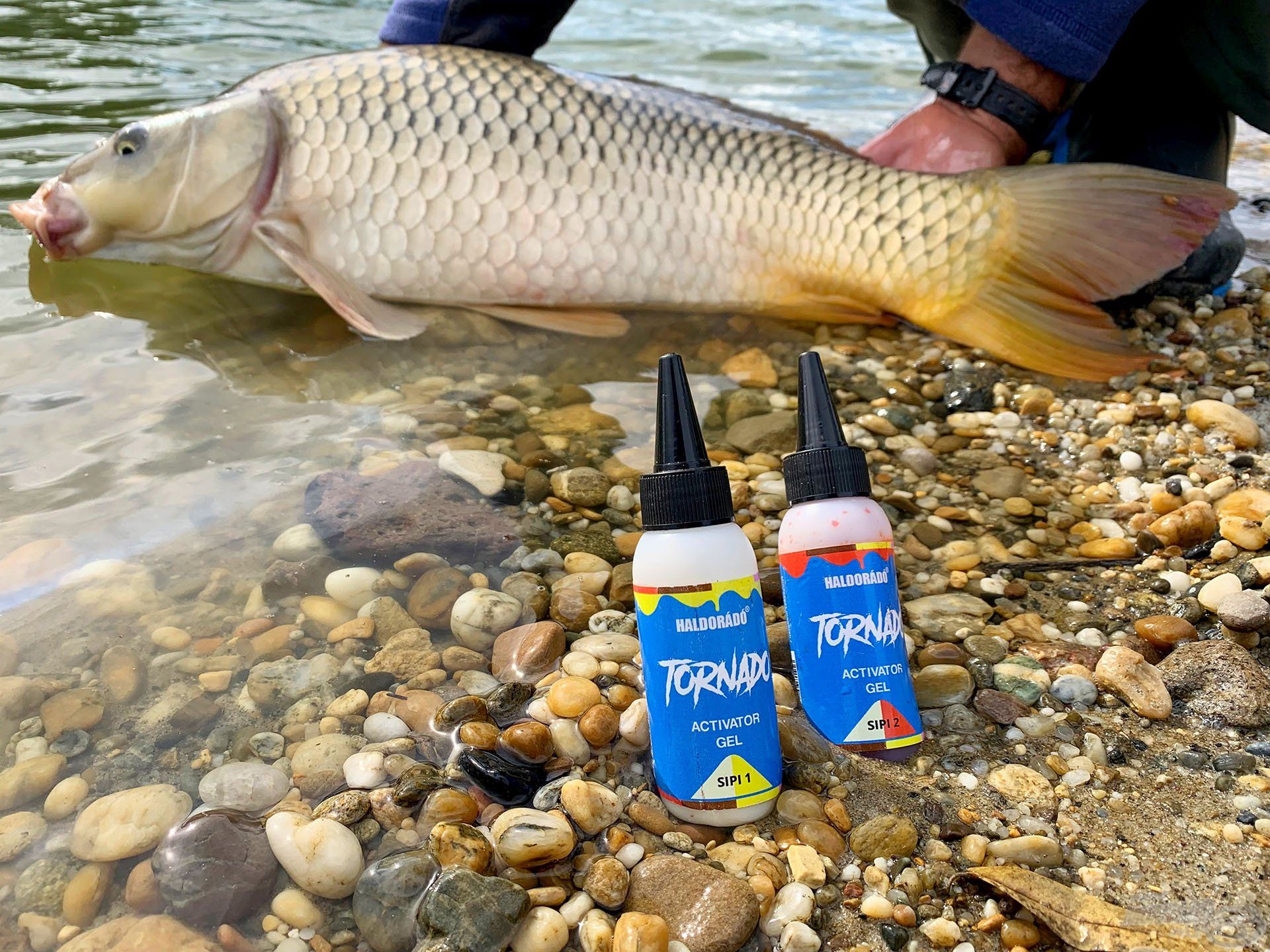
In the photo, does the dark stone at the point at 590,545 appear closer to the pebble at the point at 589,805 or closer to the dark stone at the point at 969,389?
the pebble at the point at 589,805

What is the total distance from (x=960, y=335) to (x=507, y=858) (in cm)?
217

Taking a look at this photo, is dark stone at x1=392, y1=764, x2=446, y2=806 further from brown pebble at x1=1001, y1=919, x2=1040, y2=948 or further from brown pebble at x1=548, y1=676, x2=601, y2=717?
brown pebble at x1=1001, y1=919, x2=1040, y2=948

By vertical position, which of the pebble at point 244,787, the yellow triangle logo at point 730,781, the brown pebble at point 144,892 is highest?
the yellow triangle logo at point 730,781

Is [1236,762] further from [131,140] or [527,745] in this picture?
[131,140]

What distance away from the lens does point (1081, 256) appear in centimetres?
283

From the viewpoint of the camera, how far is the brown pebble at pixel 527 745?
5.08 ft

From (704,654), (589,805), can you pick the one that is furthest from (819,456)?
(589,805)

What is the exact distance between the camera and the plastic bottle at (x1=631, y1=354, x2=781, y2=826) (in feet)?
4.54

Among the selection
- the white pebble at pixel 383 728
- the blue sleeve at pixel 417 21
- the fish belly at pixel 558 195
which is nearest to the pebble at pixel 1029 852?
the white pebble at pixel 383 728

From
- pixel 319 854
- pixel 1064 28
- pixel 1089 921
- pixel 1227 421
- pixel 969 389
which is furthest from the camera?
pixel 1064 28

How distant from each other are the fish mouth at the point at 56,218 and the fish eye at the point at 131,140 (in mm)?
203

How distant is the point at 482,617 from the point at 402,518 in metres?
0.38

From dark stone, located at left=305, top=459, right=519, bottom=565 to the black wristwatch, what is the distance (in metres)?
2.03

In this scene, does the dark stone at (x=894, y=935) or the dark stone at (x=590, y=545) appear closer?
the dark stone at (x=894, y=935)
